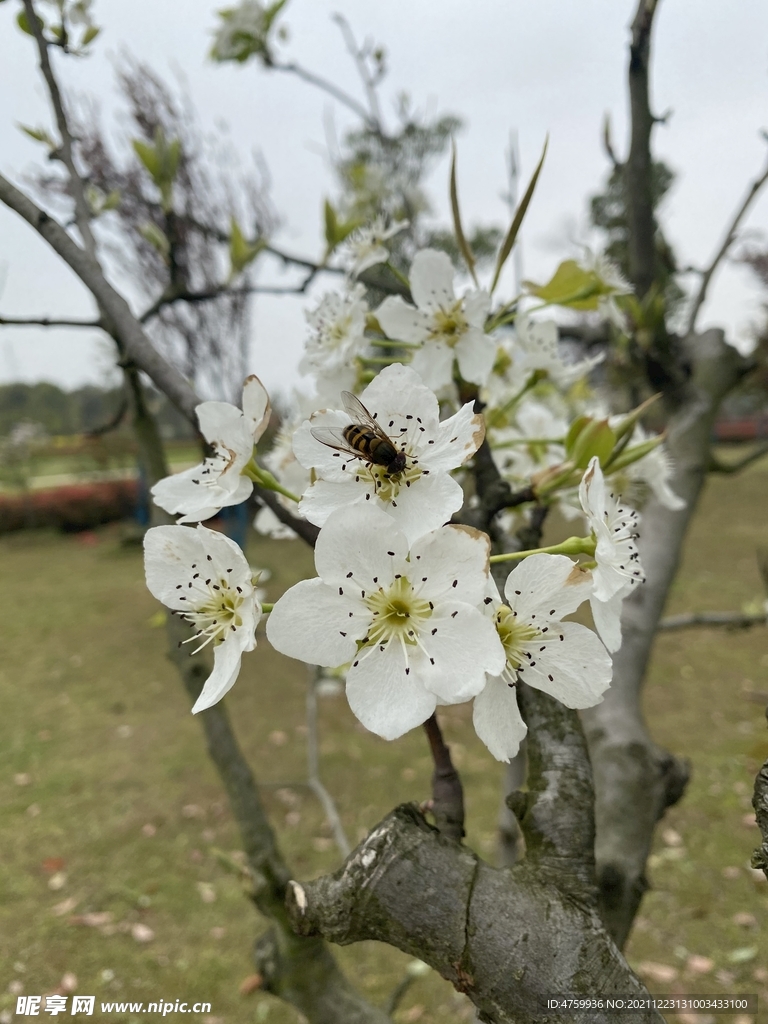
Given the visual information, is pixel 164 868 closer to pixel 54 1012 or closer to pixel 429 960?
pixel 54 1012

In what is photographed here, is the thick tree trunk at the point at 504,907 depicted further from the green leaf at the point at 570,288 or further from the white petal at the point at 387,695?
the green leaf at the point at 570,288

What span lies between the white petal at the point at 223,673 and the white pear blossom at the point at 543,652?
0.66 feet

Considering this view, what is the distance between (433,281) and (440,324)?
50mm

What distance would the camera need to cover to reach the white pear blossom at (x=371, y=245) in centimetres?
86

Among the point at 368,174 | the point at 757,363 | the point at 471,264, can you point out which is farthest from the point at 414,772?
the point at 471,264

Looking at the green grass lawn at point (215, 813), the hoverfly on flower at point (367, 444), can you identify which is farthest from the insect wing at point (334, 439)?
the green grass lawn at point (215, 813)

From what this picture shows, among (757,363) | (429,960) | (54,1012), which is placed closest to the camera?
(429,960)

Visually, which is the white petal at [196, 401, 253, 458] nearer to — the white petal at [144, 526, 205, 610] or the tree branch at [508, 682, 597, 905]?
the white petal at [144, 526, 205, 610]

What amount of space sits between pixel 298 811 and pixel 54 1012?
153 centimetres

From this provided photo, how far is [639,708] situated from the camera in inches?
49.8

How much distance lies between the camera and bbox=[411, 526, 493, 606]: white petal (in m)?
0.49

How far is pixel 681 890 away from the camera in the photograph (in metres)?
2.45

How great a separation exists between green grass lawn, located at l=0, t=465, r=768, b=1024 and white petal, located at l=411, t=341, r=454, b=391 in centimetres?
162

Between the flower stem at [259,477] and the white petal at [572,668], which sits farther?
the flower stem at [259,477]
